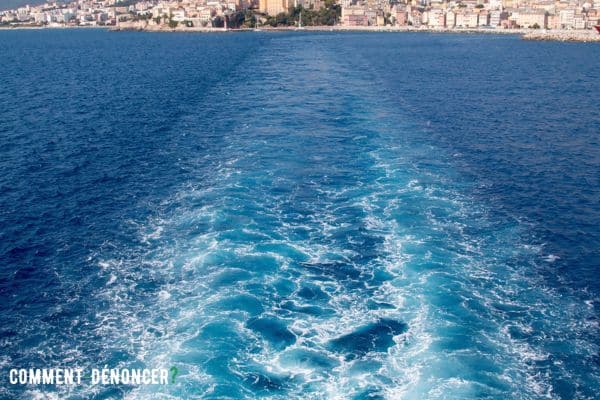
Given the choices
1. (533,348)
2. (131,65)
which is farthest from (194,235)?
(131,65)

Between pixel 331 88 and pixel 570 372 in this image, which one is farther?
pixel 331 88

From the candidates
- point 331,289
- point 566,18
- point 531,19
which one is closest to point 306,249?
point 331,289

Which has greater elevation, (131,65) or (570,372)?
(131,65)

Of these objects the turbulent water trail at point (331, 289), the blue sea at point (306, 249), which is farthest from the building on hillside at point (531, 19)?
the turbulent water trail at point (331, 289)

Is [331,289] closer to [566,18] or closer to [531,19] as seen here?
[566,18]

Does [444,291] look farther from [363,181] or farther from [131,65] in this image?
[131,65]

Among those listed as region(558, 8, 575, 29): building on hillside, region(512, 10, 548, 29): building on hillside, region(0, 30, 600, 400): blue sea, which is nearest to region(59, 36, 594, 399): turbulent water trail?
region(0, 30, 600, 400): blue sea

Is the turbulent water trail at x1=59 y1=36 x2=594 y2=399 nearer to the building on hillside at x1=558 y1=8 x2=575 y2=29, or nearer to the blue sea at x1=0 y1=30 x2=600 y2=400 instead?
the blue sea at x1=0 y1=30 x2=600 y2=400
